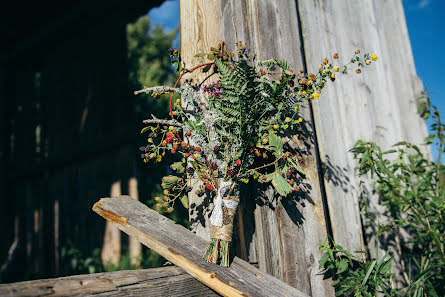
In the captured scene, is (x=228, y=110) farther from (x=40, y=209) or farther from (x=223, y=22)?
(x=40, y=209)

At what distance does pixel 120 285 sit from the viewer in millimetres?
1040

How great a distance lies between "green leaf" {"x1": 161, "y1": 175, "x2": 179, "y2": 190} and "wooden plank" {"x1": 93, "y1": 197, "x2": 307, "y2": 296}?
12cm

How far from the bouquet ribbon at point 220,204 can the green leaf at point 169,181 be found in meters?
0.21

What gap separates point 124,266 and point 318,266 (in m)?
2.60

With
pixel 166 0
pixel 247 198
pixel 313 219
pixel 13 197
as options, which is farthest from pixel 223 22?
pixel 13 197

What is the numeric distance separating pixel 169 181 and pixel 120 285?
507mm

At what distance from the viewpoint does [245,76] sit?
1.39 metres

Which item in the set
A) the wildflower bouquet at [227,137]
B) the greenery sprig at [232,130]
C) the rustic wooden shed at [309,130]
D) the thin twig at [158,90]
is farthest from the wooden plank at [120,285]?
the thin twig at [158,90]

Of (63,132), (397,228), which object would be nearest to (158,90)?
(397,228)

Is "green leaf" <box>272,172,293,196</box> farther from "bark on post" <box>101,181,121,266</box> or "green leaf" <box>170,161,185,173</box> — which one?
"bark on post" <box>101,181,121,266</box>

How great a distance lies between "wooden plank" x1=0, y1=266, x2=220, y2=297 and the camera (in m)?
0.91

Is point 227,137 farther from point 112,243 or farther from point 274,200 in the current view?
point 112,243

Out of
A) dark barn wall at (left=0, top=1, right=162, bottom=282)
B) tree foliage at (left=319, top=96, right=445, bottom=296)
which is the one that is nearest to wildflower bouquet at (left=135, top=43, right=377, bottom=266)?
tree foliage at (left=319, top=96, right=445, bottom=296)

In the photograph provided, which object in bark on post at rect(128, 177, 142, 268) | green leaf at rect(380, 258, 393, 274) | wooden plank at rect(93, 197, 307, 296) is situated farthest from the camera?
bark on post at rect(128, 177, 142, 268)
